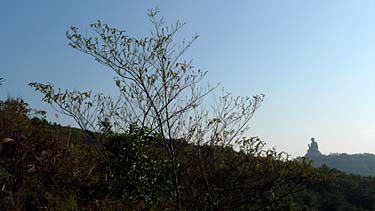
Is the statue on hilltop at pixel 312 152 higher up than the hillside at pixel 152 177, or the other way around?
the statue on hilltop at pixel 312 152

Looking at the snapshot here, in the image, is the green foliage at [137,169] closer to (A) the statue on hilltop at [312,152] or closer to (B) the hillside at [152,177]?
(B) the hillside at [152,177]

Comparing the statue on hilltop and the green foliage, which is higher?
the statue on hilltop

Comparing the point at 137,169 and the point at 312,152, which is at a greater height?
the point at 312,152

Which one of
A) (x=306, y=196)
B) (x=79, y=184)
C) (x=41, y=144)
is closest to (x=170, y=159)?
(x=79, y=184)

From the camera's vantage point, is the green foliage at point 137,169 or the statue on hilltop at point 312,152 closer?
the green foliage at point 137,169

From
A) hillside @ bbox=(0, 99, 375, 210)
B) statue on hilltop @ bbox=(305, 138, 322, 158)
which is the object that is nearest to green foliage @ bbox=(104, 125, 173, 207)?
hillside @ bbox=(0, 99, 375, 210)

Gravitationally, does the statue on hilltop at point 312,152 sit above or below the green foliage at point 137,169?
above

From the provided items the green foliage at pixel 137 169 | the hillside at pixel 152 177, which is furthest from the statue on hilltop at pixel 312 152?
the green foliage at pixel 137 169

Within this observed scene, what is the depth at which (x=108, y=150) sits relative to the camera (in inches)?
238

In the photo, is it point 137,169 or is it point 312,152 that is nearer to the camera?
point 137,169

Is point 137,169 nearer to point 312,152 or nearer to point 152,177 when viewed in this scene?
point 152,177

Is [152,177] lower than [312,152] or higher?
lower

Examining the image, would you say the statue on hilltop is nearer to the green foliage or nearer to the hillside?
the hillside

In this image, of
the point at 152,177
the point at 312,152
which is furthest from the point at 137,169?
the point at 312,152
